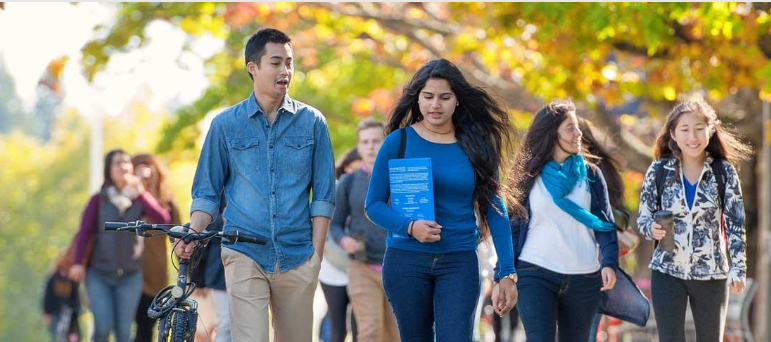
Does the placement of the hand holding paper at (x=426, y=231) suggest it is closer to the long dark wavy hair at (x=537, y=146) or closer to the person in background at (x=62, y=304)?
the long dark wavy hair at (x=537, y=146)

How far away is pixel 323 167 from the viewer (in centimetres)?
777

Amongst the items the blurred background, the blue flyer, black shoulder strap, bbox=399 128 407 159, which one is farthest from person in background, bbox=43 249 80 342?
the blue flyer

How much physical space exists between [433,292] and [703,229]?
238 centimetres

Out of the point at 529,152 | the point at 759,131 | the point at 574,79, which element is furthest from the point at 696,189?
the point at 759,131

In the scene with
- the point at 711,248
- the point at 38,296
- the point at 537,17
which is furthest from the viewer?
the point at 38,296

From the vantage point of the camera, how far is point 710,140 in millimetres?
9359

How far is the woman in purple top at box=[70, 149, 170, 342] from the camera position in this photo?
12.1 m

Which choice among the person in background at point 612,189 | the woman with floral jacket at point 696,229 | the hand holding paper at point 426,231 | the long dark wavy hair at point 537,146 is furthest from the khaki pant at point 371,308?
the hand holding paper at point 426,231

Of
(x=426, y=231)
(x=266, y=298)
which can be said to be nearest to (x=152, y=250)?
(x=266, y=298)

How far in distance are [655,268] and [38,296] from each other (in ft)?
226

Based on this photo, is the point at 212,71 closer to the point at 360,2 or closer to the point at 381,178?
the point at 360,2

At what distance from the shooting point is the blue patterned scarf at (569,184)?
8.89 metres

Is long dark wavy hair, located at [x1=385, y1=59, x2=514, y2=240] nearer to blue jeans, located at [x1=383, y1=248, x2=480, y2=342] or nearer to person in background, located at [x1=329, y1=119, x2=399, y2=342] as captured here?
blue jeans, located at [x1=383, y1=248, x2=480, y2=342]

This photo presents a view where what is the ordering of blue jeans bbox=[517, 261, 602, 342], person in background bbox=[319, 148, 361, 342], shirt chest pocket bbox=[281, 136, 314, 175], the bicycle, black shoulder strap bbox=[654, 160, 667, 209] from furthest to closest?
person in background bbox=[319, 148, 361, 342]
black shoulder strap bbox=[654, 160, 667, 209]
blue jeans bbox=[517, 261, 602, 342]
shirt chest pocket bbox=[281, 136, 314, 175]
the bicycle
